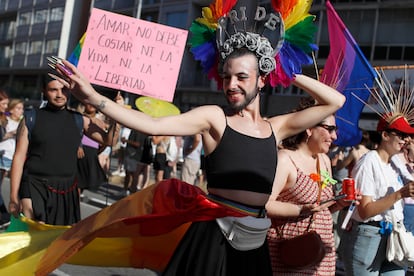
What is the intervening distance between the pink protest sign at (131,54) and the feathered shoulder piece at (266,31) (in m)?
1.43

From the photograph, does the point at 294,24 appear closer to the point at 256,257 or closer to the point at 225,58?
the point at 225,58

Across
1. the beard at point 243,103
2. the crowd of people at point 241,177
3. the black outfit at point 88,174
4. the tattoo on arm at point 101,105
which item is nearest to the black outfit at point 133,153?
the black outfit at point 88,174

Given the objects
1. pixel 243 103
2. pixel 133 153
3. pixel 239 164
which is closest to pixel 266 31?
pixel 243 103

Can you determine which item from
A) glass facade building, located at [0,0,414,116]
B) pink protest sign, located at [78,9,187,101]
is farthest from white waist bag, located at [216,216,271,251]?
glass facade building, located at [0,0,414,116]

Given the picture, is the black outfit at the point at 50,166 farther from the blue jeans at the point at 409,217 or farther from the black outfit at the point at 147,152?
the black outfit at the point at 147,152

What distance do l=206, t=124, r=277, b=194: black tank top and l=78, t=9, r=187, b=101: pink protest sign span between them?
178 centimetres

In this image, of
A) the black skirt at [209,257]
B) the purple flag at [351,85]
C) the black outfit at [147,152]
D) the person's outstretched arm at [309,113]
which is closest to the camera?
the black skirt at [209,257]

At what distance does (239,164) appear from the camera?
2465mm

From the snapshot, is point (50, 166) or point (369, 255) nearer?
point (369, 255)

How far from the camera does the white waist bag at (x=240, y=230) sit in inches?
98.3

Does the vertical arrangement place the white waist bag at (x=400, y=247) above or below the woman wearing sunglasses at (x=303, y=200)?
below

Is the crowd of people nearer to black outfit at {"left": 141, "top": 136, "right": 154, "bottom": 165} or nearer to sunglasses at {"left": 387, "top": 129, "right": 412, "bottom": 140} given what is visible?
sunglasses at {"left": 387, "top": 129, "right": 412, "bottom": 140}

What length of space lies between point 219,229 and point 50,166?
1.92 m

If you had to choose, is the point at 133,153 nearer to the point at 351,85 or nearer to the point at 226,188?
the point at 351,85
